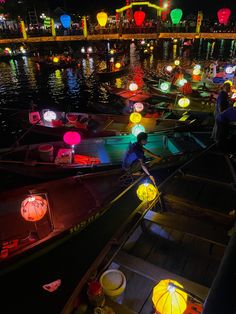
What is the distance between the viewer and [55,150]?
1449 centimetres

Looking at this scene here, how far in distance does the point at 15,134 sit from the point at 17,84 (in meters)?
19.7

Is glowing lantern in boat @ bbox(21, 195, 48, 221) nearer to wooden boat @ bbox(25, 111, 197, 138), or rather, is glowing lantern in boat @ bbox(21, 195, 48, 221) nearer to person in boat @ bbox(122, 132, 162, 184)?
person in boat @ bbox(122, 132, 162, 184)

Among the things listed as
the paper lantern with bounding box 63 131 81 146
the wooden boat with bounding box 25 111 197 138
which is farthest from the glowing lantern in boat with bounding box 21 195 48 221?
the wooden boat with bounding box 25 111 197 138

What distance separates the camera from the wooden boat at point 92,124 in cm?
1648

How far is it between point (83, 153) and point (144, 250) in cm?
864

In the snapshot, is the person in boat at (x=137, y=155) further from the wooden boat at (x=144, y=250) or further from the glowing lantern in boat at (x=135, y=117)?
the glowing lantern in boat at (x=135, y=117)

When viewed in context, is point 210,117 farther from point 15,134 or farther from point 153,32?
point 153,32

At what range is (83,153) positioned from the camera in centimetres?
1454

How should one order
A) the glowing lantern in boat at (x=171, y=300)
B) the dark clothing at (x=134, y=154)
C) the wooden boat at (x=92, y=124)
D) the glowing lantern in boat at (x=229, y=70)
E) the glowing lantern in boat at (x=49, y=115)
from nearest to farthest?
the glowing lantern in boat at (x=171, y=300) → the dark clothing at (x=134, y=154) → the wooden boat at (x=92, y=124) → the glowing lantern in boat at (x=49, y=115) → the glowing lantern in boat at (x=229, y=70)

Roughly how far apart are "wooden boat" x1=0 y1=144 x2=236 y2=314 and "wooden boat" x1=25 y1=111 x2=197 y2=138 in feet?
20.0

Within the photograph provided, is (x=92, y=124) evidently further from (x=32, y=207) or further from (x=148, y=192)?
(x=148, y=192)

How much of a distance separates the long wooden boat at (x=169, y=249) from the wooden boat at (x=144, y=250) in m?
0.02

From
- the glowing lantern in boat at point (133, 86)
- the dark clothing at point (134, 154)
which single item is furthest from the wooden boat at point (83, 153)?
the glowing lantern in boat at point (133, 86)

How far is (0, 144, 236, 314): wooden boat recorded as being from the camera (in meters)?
5.78
